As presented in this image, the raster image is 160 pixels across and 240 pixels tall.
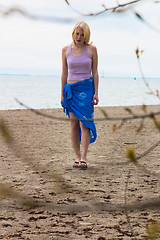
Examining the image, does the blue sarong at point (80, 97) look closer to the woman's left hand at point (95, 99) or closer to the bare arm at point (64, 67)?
the woman's left hand at point (95, 99)

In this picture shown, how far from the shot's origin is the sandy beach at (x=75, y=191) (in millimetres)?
1106

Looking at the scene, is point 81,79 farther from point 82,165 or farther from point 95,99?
point 82,165

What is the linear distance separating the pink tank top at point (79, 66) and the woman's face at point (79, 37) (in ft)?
0.41

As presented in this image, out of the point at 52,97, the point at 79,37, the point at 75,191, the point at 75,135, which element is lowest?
the point at 75,191

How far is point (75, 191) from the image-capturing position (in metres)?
4.39

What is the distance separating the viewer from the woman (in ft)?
16.5

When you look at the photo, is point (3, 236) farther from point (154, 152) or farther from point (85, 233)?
point (154, 152)

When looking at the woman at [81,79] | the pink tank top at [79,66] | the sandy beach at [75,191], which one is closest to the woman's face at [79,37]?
the woman at [81,79]

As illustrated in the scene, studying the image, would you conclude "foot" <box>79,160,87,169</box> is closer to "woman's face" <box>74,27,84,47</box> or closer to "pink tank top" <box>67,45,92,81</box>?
"pink tank top" <box>67,45,92,81</box>

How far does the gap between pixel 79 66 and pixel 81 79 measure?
193 mm

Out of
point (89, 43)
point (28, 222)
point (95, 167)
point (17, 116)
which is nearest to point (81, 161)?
point (95, 167)

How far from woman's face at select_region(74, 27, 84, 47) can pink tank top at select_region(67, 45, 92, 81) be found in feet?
0.41

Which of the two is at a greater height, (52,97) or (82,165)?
(52,97)

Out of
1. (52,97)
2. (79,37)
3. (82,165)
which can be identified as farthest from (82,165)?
(52,97)
